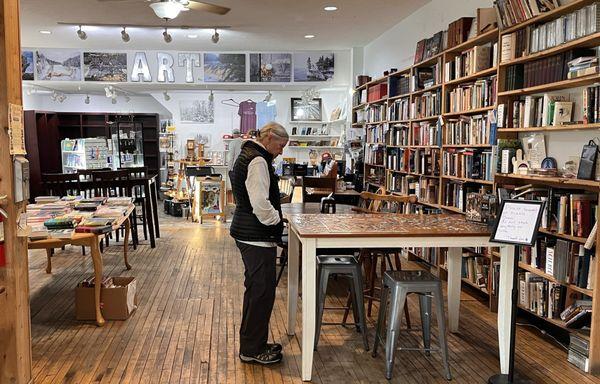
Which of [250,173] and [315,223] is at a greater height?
[250,173]

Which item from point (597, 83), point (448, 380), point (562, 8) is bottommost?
point (448, 380)

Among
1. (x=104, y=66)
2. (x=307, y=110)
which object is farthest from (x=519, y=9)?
(x=104, y=66)

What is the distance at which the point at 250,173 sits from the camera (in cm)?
337

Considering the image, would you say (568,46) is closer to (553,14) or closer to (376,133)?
(553,14)

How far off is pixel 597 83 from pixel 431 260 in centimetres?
310

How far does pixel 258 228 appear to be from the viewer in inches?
135

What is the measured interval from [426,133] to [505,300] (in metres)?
3.46

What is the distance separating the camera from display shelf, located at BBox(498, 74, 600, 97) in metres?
3.66

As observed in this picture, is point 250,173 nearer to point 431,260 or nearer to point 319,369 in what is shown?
point 319,369

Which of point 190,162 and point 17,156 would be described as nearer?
point 17,156

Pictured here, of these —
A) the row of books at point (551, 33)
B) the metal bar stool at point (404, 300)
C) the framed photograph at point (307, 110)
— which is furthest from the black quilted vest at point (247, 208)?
the framed photograph at point (307, 110)

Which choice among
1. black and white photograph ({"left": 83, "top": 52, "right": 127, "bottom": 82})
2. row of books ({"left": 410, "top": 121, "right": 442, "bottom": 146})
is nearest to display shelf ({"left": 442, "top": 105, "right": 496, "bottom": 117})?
row of books ({"left": 410, "top": 121, "right": 442, "bottom": 146})

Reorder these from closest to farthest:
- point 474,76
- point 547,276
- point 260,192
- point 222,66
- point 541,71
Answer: point 260,192, point 547,276, point 541,71, point 474,76, point 222,66

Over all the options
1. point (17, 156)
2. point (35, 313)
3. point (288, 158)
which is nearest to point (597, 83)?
point (17, 156)
